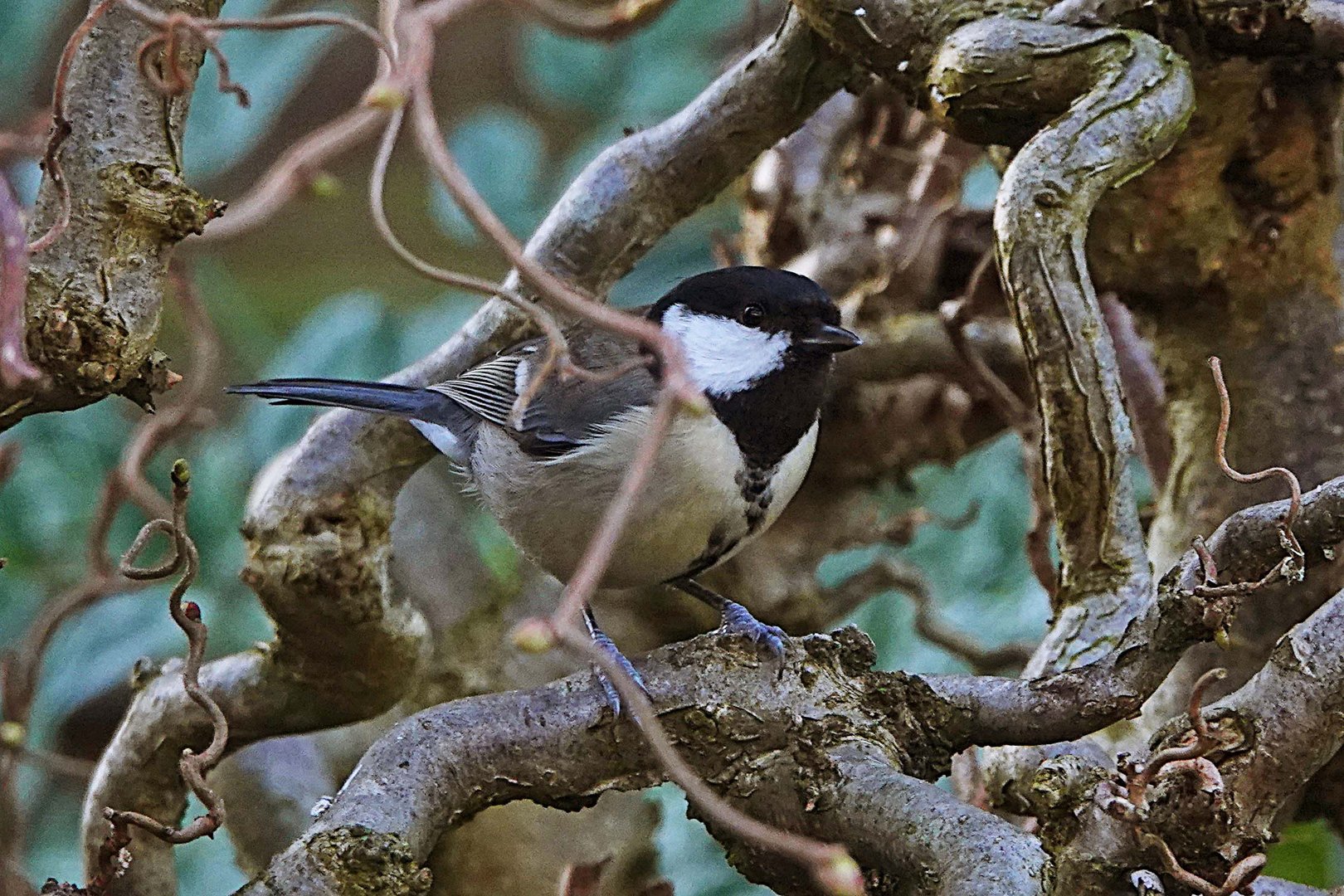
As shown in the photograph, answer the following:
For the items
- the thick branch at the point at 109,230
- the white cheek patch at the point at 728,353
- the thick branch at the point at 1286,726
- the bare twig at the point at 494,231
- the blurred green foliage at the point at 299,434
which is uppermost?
the bare twig at the point at 494,231

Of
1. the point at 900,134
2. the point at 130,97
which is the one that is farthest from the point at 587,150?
the point at 130,97

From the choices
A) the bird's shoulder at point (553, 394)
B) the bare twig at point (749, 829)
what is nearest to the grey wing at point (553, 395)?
the bird's shoulder at point (553, 394)

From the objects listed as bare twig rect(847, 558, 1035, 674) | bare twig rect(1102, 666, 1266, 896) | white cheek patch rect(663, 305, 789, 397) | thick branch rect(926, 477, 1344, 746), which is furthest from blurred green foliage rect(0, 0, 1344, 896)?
bare twig rect(1102, 666, 1266, 896)

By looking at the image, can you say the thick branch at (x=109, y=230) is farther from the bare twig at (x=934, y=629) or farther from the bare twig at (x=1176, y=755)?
the bare twig at (x=934, y=629)

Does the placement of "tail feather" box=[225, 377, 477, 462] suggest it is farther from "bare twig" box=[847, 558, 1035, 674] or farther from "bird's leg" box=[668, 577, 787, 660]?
"bare twig" box=[847, 558, 1035, 674]

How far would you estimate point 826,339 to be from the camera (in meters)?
1.39

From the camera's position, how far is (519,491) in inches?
58.9

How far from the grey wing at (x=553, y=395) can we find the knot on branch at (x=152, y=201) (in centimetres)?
46

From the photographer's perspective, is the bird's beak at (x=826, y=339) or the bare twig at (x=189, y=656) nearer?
the bare twig at (x=189, y=656)

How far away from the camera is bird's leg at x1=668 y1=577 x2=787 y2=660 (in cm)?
108

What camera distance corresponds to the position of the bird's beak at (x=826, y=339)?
4.55 feet

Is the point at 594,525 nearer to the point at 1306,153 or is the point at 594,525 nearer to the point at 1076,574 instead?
the point at 1076,574

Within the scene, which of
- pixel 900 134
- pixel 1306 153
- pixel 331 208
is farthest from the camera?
pixel 331 208

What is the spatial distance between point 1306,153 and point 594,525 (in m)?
0.76
